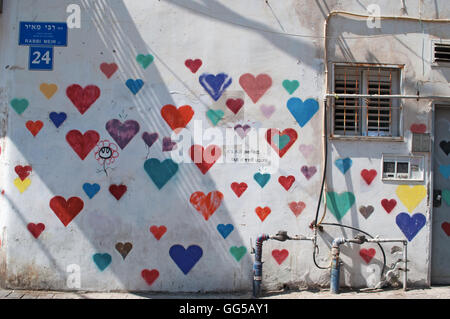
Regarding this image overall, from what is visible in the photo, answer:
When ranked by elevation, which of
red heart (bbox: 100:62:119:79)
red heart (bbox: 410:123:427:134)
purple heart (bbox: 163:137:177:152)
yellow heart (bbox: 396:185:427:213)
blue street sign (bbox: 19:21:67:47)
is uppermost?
blue street sign (bbox: 19:21:67:47)

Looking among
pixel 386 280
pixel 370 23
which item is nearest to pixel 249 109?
pixel 370 23

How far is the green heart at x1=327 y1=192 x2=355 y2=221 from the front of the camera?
20.2 ft

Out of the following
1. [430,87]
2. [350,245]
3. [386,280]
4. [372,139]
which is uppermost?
[430,87]

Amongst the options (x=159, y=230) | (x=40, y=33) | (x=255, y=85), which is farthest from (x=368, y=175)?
(x=40, y=33)

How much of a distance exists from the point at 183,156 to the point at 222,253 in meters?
1.42

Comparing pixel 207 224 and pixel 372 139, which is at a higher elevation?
pixel 372 139

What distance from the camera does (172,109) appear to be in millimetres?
6113

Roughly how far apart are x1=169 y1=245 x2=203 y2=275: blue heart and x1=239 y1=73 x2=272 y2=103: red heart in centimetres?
220

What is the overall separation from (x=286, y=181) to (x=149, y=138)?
1.96 m

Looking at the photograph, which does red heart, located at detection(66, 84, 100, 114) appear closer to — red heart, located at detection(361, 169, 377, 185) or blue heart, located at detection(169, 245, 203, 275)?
blue heart, located at detection(169, 245, 203, 275)

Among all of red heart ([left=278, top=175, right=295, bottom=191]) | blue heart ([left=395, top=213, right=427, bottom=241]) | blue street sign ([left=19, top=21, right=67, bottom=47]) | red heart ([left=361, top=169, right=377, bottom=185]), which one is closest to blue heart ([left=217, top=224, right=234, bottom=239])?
red heart ([left=278, top=175, right=295, bottom=191])

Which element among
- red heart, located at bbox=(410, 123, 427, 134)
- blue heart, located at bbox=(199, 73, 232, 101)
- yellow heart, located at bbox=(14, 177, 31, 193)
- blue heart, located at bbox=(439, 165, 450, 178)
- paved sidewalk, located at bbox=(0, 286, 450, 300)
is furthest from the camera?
blue heart, located at bbox=(439, 165, 450, 178)

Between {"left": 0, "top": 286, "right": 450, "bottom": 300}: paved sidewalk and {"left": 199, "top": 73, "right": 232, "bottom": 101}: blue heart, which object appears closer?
{"left": 0, "top": 286, "right": 450, "bottom": 300}: paved sidewalk

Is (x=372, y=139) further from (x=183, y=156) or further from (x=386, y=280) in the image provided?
(x=183, y=156)
